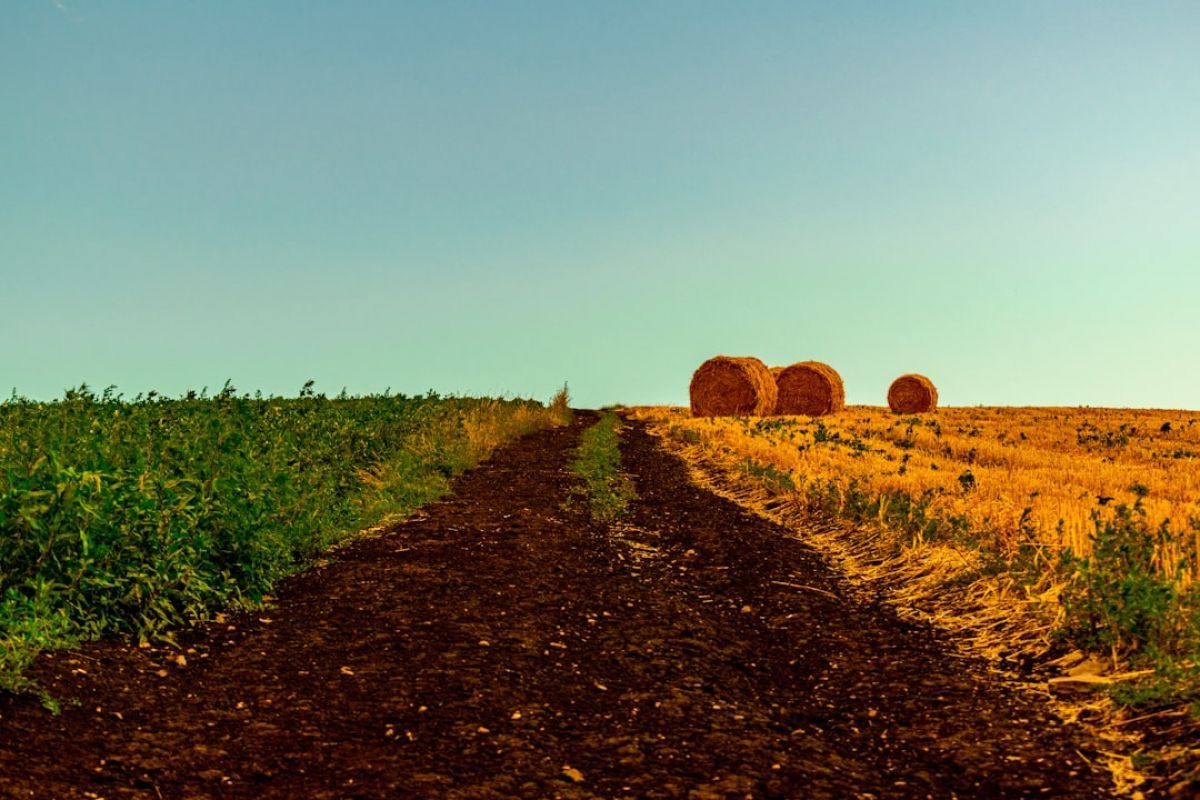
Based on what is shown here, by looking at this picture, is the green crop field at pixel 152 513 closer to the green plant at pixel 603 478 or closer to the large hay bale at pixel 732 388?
the green plant at pixel 603 478

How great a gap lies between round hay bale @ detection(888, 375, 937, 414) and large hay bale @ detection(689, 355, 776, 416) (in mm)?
7695

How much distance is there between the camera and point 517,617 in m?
8.12

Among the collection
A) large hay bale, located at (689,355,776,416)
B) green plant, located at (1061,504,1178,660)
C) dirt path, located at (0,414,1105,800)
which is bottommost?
dirt path, located at (0,414,1105,800)

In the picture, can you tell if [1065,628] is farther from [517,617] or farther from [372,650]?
[372,650]

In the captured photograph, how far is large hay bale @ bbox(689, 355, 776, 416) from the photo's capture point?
3600cm

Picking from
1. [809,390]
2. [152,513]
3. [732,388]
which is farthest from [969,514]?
[809,390]

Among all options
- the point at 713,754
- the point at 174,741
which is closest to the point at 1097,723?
the point at 713,754

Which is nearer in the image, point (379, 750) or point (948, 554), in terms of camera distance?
point (379, 750)

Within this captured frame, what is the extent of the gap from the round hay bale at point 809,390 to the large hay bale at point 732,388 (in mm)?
1721

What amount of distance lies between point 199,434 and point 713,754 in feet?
23.5

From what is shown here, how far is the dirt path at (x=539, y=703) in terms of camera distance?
5.17 metres

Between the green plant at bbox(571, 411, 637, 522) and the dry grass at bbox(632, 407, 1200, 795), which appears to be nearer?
the dry grass at bbox(632, 407, 1200, 795)

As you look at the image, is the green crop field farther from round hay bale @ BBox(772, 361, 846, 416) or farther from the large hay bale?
round hay bale @ BBox(772, 361, 846, 416)

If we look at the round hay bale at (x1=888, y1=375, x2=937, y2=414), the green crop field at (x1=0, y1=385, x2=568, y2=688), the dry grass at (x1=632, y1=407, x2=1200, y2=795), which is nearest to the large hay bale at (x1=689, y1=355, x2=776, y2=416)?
the round hay bale at (x1=888, y1=375, x2=937, y2=414)
